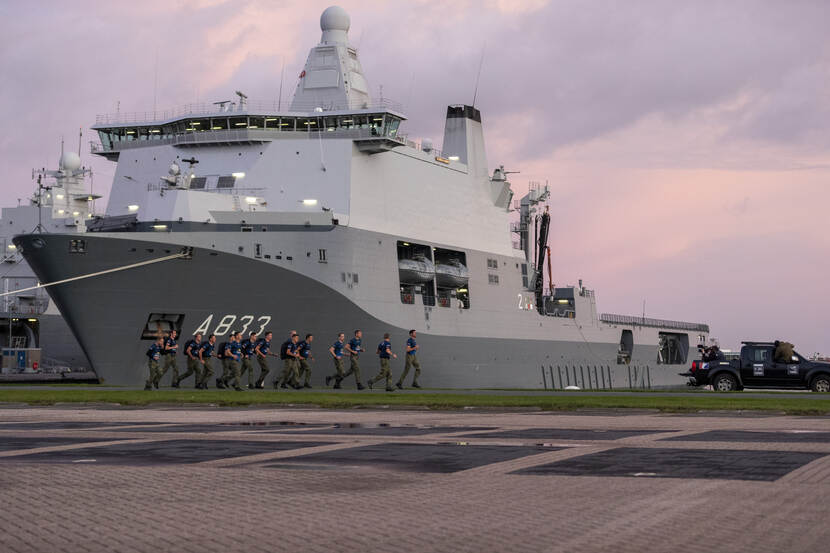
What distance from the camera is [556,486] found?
8609 mm

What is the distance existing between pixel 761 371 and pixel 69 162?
5970 centimetres

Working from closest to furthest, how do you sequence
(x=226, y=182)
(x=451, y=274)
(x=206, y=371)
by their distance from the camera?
(x=206, y=371) < (x=226, y=182) < (x=451, y=274)

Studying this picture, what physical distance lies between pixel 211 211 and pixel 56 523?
1173 inches

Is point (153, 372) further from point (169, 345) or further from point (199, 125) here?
point (199, 125)

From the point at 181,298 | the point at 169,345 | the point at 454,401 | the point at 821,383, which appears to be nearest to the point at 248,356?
the point at 169,345

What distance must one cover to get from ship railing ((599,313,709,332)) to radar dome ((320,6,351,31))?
2394cm

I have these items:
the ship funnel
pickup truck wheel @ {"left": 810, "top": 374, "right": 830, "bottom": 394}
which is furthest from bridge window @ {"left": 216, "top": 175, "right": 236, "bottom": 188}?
pickup truck wheel @ {"left": 810, "top": 374, "right": 830, "bottom": 394}

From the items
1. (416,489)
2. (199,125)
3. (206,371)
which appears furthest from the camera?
(199,125)

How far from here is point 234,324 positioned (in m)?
35.6

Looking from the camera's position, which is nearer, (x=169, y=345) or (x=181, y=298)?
(x=169, y=345)

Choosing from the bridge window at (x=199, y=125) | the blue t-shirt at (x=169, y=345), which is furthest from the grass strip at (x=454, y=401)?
the bridge window at (x=199, y=125)

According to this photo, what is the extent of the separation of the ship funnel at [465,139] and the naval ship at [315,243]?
10cm

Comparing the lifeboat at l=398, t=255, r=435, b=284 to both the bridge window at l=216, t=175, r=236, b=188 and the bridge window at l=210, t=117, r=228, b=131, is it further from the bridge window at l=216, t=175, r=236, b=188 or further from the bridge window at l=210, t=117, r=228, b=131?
the bridge window at l=210, t=117, r=228, b=131

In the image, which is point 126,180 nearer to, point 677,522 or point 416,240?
point 416,240
